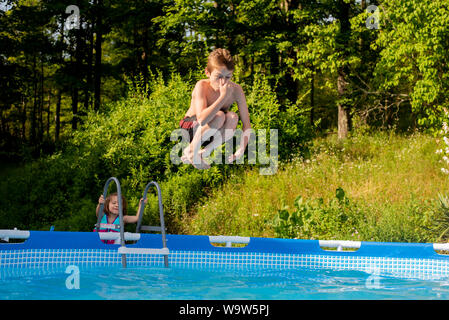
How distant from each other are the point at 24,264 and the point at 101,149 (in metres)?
4.88

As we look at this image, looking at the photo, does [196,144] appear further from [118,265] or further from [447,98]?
[447,98]

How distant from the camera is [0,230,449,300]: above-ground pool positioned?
5.56 metres

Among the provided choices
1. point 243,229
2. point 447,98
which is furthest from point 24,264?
point 447,98

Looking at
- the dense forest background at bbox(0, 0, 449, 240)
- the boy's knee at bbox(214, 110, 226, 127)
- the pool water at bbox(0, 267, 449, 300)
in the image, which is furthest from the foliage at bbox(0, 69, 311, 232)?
the boy's knee at bbox(214, 110, 226, 127)

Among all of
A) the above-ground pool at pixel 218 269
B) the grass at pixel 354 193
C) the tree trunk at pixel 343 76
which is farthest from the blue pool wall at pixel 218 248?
the tree trunk at pixel 343 76

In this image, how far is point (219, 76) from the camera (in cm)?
417

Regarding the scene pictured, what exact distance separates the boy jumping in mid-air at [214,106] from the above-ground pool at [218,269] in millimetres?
1755

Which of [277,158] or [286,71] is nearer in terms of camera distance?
[277,158]

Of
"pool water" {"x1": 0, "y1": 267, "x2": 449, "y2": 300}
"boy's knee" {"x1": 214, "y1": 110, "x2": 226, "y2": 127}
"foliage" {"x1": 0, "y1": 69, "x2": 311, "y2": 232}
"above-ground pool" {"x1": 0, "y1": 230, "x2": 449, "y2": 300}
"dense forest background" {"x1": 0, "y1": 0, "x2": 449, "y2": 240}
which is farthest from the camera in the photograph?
"dense forest background" {"x1": 0, "y1": 0, "x2": 449, "y2": 240}

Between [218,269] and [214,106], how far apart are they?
11.4 feet

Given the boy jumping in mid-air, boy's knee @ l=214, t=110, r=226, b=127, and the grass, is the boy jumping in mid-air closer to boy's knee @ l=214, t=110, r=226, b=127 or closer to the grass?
boy's knee @ l=214, t=110, r=226, b=127

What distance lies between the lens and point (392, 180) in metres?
10.0

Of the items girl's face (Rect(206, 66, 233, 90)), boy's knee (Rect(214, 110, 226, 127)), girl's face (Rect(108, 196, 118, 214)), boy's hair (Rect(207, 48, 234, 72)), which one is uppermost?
boy's hair (Rect(207, 48, 234, 72))

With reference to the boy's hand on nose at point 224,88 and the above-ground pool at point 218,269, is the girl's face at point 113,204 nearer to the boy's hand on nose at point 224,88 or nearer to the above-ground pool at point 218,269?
the above-ground pool at point 218,269
